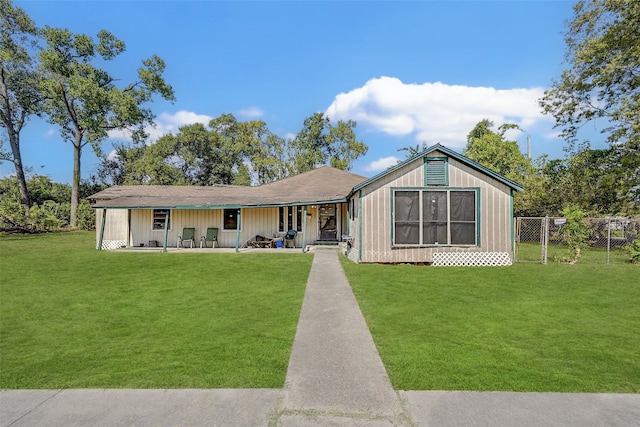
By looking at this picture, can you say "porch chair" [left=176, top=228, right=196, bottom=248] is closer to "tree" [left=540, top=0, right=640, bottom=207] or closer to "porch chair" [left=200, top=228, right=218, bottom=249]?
"porch chair" [left=200, top=228, right=218, bottom=249]

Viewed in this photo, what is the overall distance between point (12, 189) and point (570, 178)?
51.3m

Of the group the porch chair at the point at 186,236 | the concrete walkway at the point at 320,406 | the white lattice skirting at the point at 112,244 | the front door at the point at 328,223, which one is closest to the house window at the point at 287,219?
the front door at the point at 328,223

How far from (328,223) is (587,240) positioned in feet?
53.9

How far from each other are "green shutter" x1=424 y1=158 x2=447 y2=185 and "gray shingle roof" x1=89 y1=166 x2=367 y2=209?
14.4ft

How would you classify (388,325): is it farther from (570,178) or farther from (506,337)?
(570,178)

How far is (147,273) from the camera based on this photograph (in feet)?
37.1

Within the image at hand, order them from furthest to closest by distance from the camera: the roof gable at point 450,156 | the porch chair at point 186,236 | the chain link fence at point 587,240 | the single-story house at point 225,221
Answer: the single-story house at point 225,221 < the porch chair at point 186,236 < the chain link fence at point 587,240 < the roof gable at point 450,156

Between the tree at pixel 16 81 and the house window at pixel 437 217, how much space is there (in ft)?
117

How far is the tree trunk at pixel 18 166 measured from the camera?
33000 millimetres

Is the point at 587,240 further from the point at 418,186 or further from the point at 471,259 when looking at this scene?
the point at 418,186

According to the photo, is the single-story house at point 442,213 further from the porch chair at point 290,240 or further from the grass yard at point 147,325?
the porch chair at point 290,240

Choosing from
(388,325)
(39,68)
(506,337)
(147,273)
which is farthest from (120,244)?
(39,68)

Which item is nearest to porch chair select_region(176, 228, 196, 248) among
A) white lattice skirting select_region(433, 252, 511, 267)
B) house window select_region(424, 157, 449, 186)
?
house window select_region(424, 157, 449, 186)

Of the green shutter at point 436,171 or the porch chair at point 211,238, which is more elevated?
the green shutter at point 436,171
